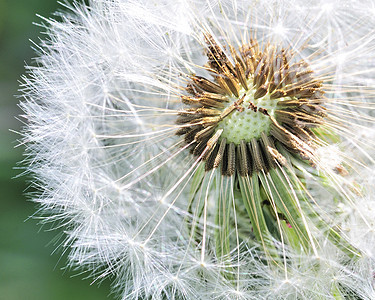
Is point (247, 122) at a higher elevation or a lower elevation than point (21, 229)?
higher

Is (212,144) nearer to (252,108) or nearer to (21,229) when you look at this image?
(252,108)

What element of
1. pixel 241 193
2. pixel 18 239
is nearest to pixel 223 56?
pixel 241 193

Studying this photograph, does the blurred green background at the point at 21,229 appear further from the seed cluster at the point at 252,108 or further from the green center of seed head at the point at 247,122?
the green center of seed head at the point at 247,122

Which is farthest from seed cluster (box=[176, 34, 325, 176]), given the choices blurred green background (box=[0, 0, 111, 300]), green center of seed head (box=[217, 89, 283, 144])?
blurred green background (box=[0, 0, 111, 300])

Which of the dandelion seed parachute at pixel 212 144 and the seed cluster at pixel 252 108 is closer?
the dandelion seed parachute at pixel 212 144

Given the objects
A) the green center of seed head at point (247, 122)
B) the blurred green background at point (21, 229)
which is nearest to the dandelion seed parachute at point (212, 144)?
the green center of seed head at point (247, 122)

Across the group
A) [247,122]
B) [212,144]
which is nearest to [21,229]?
[212,144]

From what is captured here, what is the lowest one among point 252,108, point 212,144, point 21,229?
point 21,229
